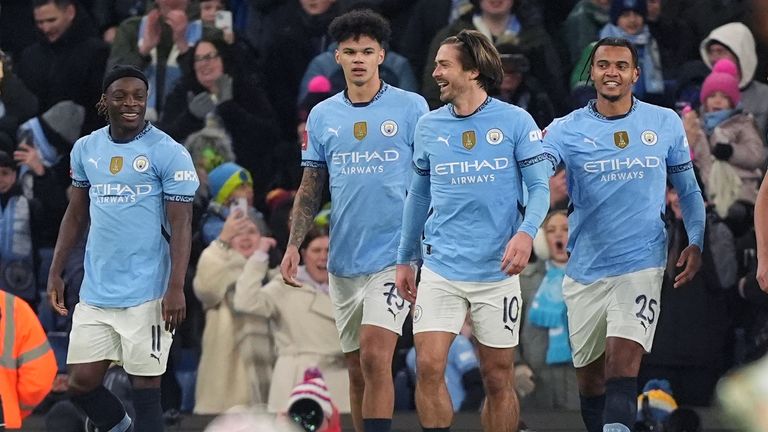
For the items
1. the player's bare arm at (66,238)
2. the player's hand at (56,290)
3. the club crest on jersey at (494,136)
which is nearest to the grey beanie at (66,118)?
the player's bare arm at (66,238)

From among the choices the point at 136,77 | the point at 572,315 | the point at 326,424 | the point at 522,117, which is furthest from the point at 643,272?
the point at 136,77

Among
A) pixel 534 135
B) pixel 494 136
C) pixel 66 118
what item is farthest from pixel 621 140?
pixel 66 118

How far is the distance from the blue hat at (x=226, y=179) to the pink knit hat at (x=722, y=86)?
3.17m

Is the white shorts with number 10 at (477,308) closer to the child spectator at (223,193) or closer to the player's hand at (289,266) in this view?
the player's hand at (289,266)

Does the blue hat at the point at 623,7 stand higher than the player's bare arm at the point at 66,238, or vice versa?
the blue hat at the point at 623,7

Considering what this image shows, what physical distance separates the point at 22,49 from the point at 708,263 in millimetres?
5884

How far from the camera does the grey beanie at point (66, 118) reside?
1178 cm

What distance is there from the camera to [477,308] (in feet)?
24.8

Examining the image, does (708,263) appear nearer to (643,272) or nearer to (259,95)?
(643,272)

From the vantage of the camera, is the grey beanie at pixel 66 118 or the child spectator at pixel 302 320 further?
the grey beanie at pixel 66 118

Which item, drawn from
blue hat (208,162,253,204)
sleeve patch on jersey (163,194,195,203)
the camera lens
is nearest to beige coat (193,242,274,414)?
blue hat (208,162,253,204)

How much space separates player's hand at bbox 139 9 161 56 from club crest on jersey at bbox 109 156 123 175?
3862mm

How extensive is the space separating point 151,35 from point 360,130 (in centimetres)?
414

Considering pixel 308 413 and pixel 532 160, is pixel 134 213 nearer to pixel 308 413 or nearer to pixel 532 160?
pixel 308 413
